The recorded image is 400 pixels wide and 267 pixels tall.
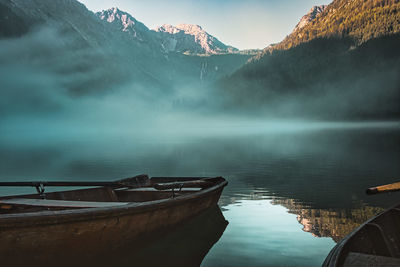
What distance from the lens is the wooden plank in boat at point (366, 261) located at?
208 inches

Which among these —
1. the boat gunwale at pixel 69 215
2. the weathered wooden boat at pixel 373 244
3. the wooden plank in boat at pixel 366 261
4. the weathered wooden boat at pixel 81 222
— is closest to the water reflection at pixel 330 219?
the weathered wooden boat at pixel 373 244

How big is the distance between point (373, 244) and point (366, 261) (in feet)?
4.81

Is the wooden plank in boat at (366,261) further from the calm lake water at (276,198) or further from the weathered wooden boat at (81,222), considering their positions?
the weathered wooden boat at (81,222)

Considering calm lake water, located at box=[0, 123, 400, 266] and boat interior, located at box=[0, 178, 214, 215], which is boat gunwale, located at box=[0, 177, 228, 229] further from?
calm lake water, located at box=[0, 123, 400, 266]

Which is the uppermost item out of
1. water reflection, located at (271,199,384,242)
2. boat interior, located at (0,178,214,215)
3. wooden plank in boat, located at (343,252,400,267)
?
boat interior, located at (0,178,214,215)

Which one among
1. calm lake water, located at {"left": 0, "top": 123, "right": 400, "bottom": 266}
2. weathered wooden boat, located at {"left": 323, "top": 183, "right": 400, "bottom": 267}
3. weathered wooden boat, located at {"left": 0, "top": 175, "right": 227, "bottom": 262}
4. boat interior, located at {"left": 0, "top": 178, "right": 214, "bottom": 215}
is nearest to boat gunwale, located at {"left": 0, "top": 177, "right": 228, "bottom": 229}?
weathered wooden boat, located at {"left": 0, "top": 175, "right": 227, "bottom": 262}

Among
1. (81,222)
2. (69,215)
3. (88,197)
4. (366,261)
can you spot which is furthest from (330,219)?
(69,215)

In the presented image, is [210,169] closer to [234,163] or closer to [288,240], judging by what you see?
[234,163]

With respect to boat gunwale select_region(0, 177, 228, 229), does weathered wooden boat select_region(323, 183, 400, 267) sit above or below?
below

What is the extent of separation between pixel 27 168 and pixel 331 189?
2586 cm

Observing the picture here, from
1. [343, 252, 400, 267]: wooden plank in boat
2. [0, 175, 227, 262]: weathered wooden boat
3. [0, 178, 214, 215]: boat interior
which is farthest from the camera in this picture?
[0, 178, 214, 215]: boat interior

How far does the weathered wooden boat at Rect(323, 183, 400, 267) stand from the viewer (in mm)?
5367

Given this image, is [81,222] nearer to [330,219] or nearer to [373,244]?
[373,244]

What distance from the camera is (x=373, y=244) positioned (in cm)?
662
